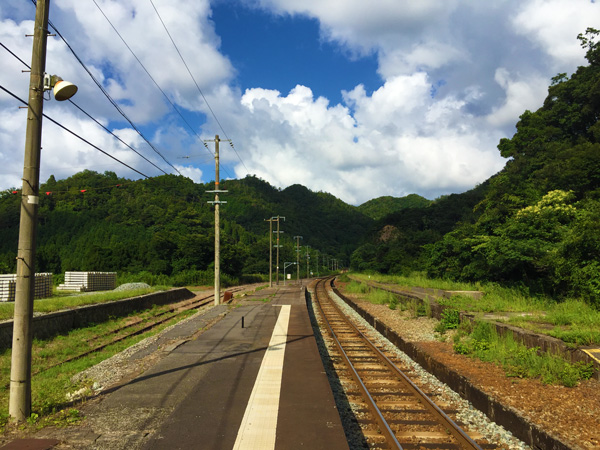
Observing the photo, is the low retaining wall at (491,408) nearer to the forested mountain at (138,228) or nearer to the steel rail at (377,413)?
the steel rail at (377,413)

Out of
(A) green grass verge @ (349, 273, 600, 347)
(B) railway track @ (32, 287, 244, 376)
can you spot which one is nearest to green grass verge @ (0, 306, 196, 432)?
(B) railway track @ (32, 287, 244, 376)

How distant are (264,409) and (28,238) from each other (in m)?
4.73

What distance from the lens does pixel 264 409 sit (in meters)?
6.93

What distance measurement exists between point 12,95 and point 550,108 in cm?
6145

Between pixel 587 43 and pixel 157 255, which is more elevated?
pixel 587 43

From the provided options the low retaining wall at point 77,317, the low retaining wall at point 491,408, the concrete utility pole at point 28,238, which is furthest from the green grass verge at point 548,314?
the low retaining wall at point 77,317

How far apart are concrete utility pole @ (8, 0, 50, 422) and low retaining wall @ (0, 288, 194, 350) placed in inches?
307

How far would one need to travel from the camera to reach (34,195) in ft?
21.6

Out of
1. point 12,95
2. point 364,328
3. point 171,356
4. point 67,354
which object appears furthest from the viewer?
point 364,328

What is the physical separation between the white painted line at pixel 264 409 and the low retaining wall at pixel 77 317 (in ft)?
27.4

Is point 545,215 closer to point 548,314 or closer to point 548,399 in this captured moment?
point 548,314

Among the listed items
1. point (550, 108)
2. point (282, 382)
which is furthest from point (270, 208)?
point (282, 382)

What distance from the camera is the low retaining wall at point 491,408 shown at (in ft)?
20.0

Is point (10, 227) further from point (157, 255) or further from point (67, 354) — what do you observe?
point (67, 354)
